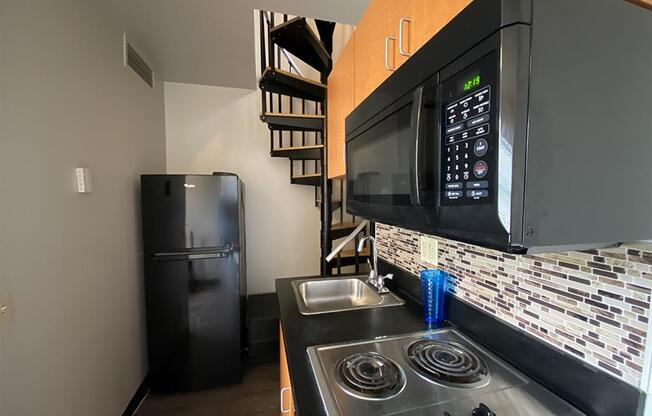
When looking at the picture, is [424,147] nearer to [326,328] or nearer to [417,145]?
[417,145]

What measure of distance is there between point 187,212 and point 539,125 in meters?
1.94

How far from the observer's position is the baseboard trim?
1.65 metres

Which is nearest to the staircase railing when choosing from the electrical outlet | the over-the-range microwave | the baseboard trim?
the electrical outlet

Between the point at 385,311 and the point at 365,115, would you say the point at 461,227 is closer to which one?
the point at 365,115

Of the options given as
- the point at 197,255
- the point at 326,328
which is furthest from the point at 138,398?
the point at 326,328

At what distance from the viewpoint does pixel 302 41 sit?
175 centimetres

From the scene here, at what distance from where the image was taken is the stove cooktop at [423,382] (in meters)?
0.59

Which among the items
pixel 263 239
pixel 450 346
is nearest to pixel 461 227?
pixel 450 346

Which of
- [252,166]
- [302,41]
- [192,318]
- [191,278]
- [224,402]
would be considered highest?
[302,41]

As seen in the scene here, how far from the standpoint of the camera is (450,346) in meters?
0.83

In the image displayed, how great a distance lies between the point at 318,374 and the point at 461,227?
555 mm

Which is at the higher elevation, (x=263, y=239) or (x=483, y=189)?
(x=483, y=189)

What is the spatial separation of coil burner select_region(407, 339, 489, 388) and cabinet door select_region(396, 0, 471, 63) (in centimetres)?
88

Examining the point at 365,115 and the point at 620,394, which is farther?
the point at 365,115
